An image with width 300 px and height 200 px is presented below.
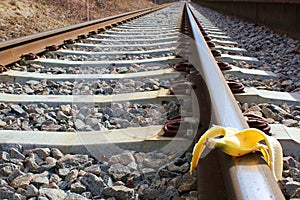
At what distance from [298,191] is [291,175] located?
0.19m

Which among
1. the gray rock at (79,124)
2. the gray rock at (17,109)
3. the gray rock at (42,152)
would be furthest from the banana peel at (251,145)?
the gray rock at (17,109)

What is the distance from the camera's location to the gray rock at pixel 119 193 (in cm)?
160

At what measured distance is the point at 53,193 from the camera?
5.28ft

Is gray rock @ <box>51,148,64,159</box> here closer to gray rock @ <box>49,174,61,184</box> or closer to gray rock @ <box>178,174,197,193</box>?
gray rock @ <box>49,174,61,184</box>

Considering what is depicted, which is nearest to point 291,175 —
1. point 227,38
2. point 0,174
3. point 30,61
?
point 0,174

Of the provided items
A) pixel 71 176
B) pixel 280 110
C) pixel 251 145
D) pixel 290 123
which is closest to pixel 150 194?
pixel 71 176

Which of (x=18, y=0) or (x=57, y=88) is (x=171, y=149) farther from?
(x=18, y=0)

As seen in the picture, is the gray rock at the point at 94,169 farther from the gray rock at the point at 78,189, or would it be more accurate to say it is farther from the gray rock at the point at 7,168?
the gray rock at the point at 7,168

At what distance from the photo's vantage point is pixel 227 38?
6.61 m

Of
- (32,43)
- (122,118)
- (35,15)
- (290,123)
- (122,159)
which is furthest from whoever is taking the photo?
(35,15)

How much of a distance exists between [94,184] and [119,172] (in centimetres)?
13

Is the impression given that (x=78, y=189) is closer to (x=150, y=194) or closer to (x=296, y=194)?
(x=150, y=194)

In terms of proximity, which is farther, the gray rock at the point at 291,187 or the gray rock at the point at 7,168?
the gray rock at the point at 7,168

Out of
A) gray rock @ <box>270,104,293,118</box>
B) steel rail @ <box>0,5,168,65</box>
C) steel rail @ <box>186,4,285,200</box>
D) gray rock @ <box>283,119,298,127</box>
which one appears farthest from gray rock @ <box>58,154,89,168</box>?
steel rail @ <box>0,5,168,65</box>
